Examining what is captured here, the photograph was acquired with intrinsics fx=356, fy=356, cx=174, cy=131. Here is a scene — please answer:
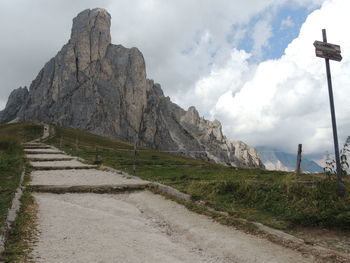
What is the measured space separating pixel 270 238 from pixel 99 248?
4371mm

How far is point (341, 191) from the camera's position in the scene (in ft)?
38.7

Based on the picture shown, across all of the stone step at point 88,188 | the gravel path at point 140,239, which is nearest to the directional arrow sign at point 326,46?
the gravel path at point 140,239

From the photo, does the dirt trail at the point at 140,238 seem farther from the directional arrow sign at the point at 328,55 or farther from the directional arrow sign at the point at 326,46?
the directional arrow sign at the point at 326,46

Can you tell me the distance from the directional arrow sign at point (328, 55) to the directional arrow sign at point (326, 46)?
0.10 meters

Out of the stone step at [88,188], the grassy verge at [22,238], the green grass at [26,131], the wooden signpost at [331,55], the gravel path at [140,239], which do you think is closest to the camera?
the grassy verge at [22,238]

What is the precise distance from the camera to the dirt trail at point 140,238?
7.74 metres

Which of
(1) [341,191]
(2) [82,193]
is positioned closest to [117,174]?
(2) [82,193]

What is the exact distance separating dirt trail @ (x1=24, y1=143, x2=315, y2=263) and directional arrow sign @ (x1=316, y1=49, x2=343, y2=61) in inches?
266

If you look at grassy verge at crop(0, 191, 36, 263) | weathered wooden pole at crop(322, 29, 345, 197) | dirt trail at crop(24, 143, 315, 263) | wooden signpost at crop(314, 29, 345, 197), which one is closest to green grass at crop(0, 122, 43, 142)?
dirt trail at crop(24, 143, 315, 263)

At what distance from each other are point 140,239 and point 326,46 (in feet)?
29.3

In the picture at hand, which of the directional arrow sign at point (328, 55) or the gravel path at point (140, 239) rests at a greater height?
the directional arrow sign at point (328, 55)

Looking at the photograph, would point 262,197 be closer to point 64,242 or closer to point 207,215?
point 207,215

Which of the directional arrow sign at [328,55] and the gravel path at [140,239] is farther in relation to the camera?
the directional arrow sign at [328,55]

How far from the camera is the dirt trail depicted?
7.74m
